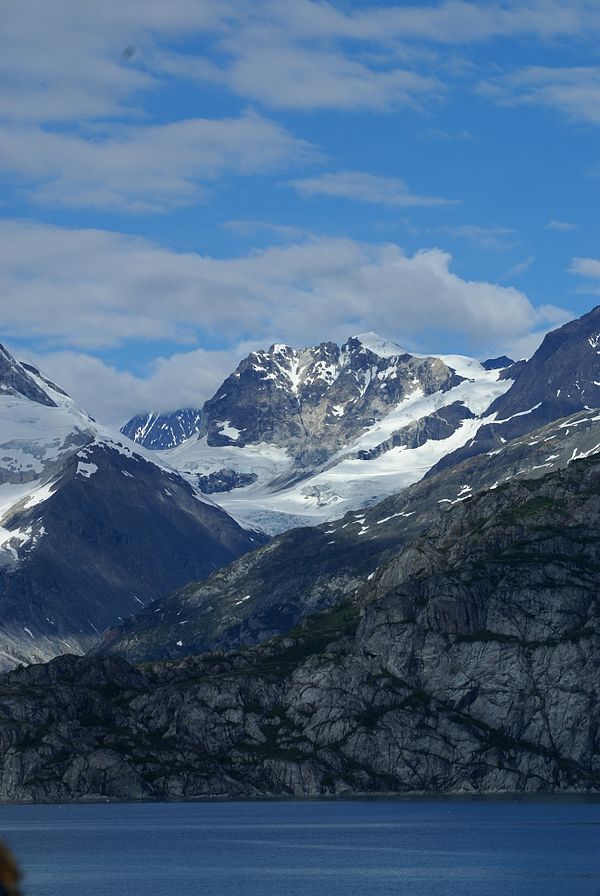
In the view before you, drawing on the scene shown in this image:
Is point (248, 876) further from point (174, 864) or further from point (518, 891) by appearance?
point (518, 891)

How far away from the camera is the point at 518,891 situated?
157 meters

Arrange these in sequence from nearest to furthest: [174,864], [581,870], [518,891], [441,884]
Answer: [518,891], [441,884], [581,870], [174,864]

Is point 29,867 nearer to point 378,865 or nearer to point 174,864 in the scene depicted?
point 174,864

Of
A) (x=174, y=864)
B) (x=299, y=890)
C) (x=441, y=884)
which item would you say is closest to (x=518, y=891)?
(x=441, y=884)

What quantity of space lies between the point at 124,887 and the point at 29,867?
2803 cm

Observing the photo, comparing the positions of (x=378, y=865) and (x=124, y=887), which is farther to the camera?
A: (x=378, y=865)

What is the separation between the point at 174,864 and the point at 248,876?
1908 centimetres

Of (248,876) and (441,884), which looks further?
(248,876)

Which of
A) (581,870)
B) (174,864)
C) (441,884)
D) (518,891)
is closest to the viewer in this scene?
(518,891)

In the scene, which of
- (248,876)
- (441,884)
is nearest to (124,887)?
(248,876)

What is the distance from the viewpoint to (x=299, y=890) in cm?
16038

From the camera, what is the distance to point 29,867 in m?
190

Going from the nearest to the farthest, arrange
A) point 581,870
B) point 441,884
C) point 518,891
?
1. point 518,891
2. point 441,884
3. point 581,870

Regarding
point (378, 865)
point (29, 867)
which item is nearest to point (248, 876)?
point (378, 865)
